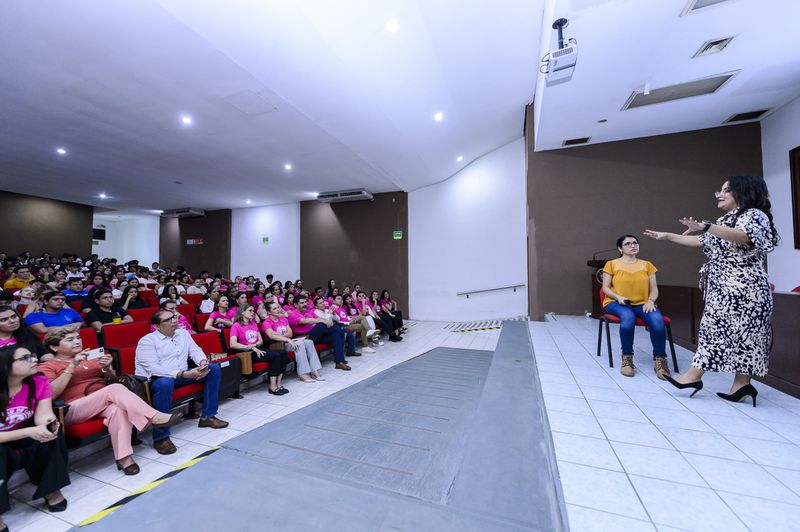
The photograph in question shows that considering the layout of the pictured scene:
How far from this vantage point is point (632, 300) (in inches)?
107

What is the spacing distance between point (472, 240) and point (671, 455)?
7.20 meters

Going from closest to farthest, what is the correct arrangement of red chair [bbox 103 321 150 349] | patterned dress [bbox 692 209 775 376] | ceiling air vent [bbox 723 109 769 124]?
patterned dress [bbox 692 209 775 376] → red chair [bbox 103 321 150 349] → ceiling air vent [bbox 723 109 769 124]

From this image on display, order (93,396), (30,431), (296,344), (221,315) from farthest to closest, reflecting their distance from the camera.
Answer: (221,315)
(296,344)
(93,396)
(30,431)

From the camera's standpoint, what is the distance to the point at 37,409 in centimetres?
184

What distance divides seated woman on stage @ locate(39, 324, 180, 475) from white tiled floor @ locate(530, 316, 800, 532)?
256 cm

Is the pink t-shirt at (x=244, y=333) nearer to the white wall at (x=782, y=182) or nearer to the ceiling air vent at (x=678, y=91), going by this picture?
the ceiling air vent at (x=678, y=91)

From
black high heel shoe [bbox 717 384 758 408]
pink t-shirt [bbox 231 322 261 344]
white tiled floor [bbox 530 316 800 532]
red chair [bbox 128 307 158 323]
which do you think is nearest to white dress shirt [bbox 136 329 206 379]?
pink t-shirt [bbox 231 322 261 344]

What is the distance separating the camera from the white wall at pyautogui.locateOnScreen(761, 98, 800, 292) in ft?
15.3

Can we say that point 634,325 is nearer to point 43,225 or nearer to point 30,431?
point 30,431

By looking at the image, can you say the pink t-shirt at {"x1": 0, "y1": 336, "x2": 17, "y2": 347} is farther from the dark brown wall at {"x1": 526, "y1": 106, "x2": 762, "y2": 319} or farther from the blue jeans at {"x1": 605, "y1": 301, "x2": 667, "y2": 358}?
the dark brown wall at {"x1": 526, "y1": 106, "x2": 762, "y2": 319}

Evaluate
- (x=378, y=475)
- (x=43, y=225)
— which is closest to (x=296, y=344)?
(x=378, y=475)

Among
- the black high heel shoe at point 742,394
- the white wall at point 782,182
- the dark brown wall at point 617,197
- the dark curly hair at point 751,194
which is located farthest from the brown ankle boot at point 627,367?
the white wall at point 782,182

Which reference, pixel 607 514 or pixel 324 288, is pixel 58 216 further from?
pixel 607 514

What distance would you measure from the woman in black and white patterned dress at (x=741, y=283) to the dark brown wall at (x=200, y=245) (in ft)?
40.9
